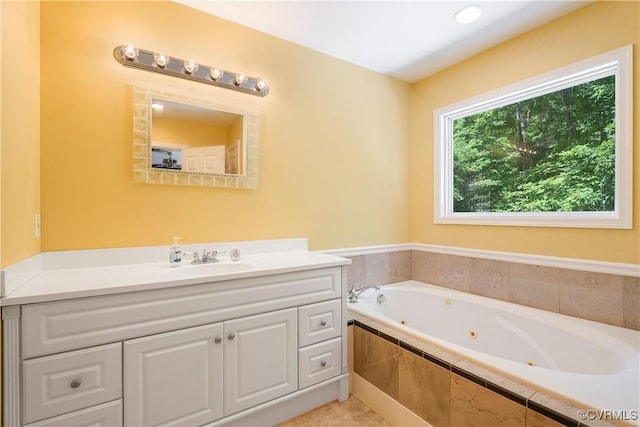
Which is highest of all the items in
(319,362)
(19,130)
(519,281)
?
(19,130)

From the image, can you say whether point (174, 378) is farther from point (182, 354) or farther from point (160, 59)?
point (160, 59)

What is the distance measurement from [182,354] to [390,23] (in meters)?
2.41

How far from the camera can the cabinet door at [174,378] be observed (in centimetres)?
128

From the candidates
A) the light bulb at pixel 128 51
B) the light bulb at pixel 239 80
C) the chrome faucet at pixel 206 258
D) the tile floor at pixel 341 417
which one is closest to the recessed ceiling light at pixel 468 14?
the light bulb at pixel 239 80

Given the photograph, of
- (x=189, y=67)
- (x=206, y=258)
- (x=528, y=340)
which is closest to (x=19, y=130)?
(x=189, y=67)

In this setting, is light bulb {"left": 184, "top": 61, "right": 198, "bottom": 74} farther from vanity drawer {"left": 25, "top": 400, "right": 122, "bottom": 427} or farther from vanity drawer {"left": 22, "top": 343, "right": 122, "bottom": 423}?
vanity drawer {"left": 25, "top": 400, "right": 122, "bottom": 427}

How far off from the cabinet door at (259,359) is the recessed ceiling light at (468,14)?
2.19 meters

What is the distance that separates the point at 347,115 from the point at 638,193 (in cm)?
199

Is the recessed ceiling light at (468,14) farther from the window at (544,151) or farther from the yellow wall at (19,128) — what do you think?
the yellow wall at (19,128)

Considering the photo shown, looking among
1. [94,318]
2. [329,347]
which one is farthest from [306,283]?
[94,318]

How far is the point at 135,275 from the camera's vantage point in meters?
1.47

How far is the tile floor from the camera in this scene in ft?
5.64

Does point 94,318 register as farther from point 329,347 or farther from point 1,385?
point 329,347

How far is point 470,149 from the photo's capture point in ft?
8.85
